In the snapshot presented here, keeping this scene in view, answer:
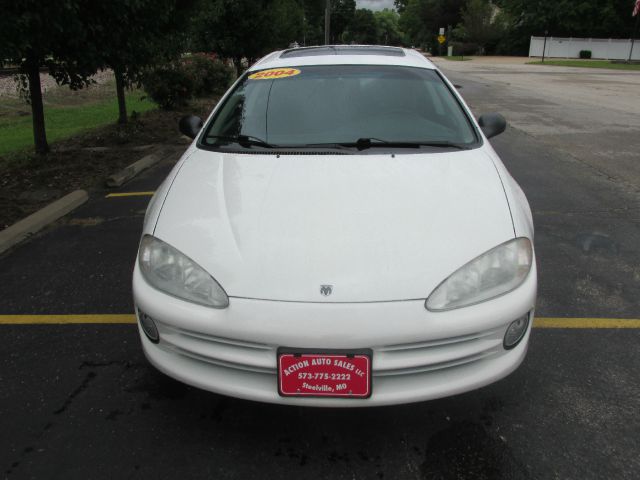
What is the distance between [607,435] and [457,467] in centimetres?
69

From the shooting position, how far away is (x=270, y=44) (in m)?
15.8

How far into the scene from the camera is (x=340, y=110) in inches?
127

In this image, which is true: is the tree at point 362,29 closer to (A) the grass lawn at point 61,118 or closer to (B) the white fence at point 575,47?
(B) the white fence at point 575,47

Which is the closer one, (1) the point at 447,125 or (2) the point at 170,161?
(1) the point at 447,125

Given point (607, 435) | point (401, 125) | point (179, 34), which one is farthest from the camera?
point (179, 34)

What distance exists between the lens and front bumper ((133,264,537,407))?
190 centimetres

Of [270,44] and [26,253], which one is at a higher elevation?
[270,44]

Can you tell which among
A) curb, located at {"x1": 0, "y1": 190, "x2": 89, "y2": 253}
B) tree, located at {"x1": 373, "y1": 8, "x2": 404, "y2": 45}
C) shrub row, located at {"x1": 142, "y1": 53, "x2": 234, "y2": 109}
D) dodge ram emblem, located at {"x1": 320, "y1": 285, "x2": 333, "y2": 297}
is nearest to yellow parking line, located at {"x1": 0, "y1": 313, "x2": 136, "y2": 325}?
curb, located at {"x1": 0, "y1": 190, "x2": 89, "y2": 253}

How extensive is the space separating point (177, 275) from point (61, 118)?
44.7ft

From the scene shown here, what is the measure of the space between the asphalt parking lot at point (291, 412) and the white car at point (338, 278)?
311mm

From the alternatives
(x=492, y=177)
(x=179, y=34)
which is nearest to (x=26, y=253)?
(x=492, y=177)

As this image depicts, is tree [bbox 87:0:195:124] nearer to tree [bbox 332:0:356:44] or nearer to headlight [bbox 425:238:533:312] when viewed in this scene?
headlight [bbox 425:238:533:312]

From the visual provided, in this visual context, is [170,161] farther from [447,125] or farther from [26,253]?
[447,125]

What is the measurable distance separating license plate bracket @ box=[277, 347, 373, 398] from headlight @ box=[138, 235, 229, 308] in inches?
13.1
